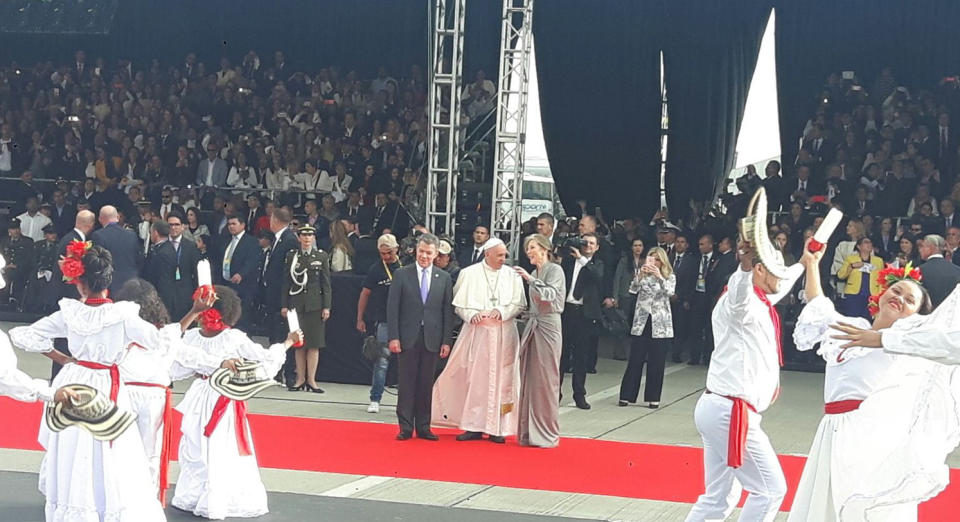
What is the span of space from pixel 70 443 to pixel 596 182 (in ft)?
44.4

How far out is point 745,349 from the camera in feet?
20.7

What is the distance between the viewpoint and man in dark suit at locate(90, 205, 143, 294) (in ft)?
39.8

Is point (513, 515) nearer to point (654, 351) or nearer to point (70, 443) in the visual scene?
point (70, 443)

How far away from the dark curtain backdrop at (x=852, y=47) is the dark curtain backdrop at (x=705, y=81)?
1.36 meters

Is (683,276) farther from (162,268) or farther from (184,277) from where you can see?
(162,268)

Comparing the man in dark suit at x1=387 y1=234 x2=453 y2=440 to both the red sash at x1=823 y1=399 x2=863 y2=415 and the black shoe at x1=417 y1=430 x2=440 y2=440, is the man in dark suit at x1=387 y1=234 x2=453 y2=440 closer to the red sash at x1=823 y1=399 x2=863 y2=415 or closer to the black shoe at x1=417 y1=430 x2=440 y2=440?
the black shoe at x1=417 y1=430 x2=440 y2=440

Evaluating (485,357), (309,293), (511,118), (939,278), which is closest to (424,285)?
(485,357)

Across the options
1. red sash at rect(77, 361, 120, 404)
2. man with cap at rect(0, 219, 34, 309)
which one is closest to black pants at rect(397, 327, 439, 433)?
red sash at rect(77, 361, 120, 404)

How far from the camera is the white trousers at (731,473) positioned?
20.5ft

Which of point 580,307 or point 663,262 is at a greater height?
point 663,262

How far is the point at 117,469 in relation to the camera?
621cm

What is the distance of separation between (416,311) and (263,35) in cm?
1501

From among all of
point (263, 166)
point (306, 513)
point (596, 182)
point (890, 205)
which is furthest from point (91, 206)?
point (306, 513)

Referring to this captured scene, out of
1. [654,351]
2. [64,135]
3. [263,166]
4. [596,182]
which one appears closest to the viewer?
[654,351]
